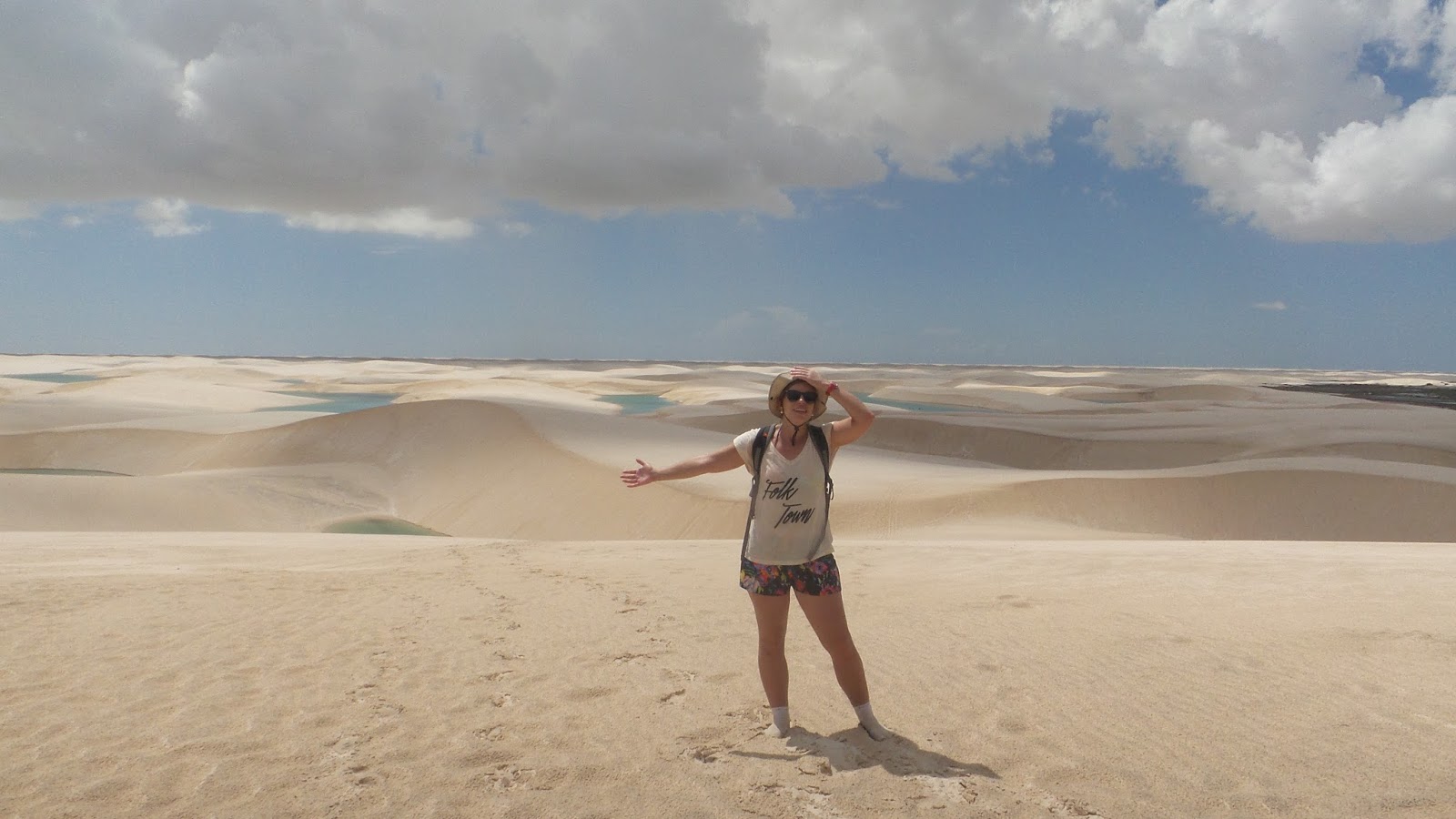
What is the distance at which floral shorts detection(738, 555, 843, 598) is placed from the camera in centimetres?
366

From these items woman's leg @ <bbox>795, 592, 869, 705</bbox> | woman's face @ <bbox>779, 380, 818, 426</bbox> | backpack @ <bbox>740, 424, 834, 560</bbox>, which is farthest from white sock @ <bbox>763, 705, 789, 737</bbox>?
woman's face @ <bbox>779, 380, 818, 426</bbox>

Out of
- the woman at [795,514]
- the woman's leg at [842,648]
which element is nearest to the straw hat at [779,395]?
the woman at [795,514]

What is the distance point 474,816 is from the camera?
127 inches

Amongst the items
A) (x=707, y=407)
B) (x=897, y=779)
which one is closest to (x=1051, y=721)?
(x=897, y=779)

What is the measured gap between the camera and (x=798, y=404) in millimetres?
3656

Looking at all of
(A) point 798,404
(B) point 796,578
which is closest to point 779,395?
(A) point 798,404

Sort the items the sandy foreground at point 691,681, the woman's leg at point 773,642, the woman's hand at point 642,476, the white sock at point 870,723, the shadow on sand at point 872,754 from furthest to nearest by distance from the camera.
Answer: the woman's hand at point 642,476
the white sock at point 870,723
the woman's leg at point 773,642
the shadow on sand at point 872,754
the sandy foreground at point 691,681

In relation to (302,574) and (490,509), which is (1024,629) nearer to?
(302,574)

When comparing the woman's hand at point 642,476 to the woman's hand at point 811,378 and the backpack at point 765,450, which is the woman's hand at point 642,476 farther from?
the woman's hand at point 811,378

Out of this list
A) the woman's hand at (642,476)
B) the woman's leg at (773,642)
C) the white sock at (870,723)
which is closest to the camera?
the woman's leg at (773,642)

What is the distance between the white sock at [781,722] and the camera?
396 centimetres

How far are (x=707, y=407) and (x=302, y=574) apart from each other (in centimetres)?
3272

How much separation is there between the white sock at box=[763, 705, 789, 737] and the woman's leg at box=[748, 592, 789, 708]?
0.07 ft

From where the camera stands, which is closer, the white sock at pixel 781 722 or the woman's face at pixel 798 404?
the woman's face at pixel 798 404
